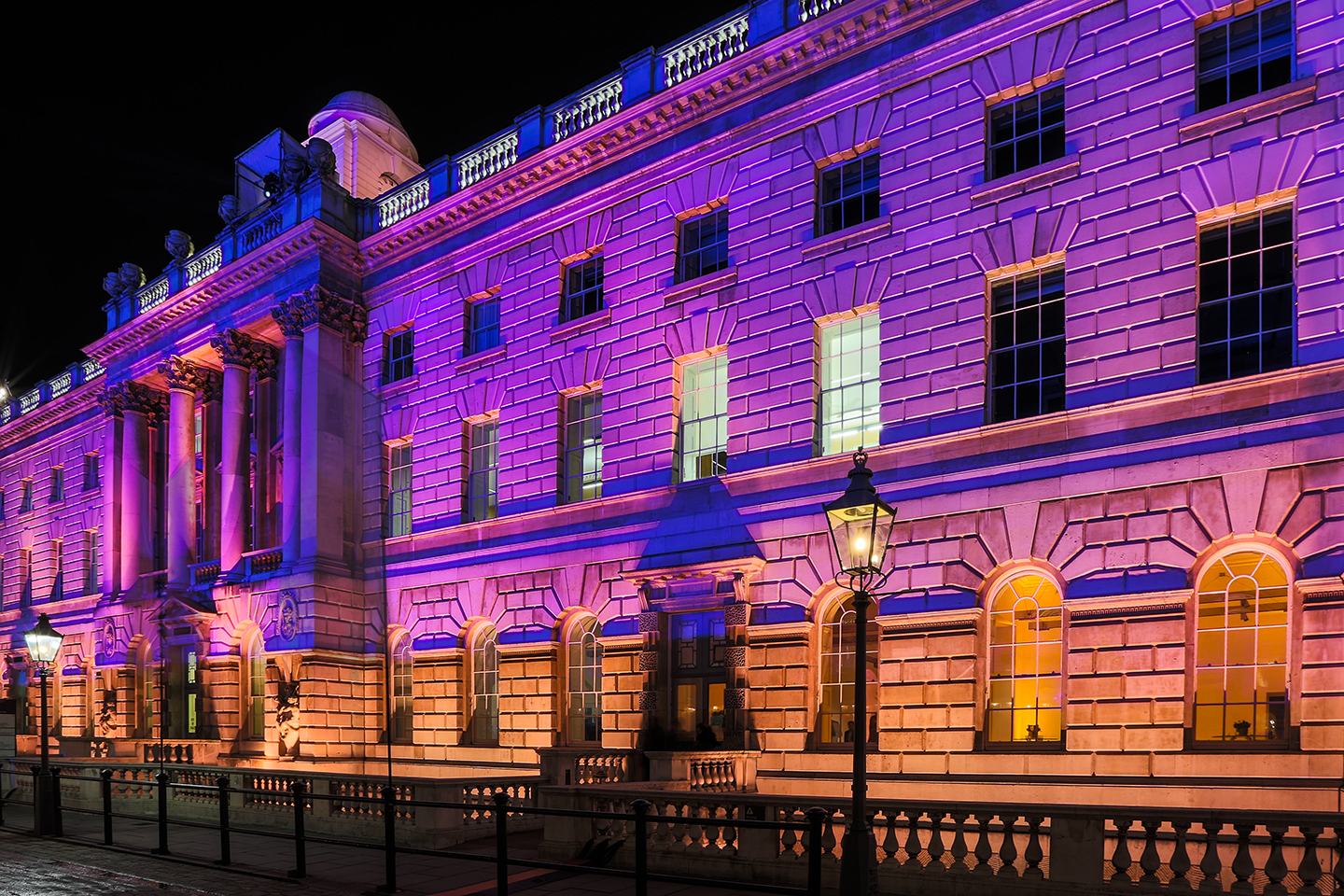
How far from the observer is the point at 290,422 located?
28891mm

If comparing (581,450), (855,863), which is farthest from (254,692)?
(855,863)

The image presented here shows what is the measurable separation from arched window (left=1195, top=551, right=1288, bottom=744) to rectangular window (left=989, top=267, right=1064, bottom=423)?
3.73 m

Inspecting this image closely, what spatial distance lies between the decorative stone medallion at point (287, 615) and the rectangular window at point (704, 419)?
1241cm

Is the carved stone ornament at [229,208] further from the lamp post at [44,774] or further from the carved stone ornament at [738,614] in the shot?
the carved stone ornament at [738,614]

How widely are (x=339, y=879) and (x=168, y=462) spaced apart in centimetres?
2583

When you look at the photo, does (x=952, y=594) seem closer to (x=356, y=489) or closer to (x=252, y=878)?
(x=252, y=878)

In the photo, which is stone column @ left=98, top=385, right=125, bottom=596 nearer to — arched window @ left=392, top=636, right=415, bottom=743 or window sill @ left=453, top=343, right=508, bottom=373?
arched window @ left=392, top=636, right=415, bottom=743

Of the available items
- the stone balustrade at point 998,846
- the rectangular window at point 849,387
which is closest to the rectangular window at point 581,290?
the rectangular window at point 849,387

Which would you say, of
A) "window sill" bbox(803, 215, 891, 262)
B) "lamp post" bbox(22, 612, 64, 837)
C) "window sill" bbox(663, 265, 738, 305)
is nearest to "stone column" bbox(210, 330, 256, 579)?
"lamp post" bbox(22, 612, 64, 837)

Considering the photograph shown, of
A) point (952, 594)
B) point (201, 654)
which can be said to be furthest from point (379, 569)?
point (952, 594)

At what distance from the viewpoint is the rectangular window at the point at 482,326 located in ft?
86.3

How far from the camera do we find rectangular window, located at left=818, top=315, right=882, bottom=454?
1892cm

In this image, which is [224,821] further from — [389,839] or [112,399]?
[112,399]

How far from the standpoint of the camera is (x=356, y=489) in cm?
2894
